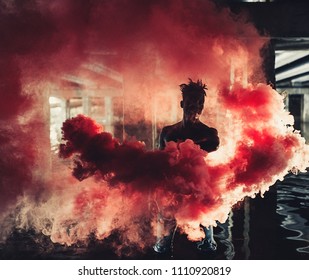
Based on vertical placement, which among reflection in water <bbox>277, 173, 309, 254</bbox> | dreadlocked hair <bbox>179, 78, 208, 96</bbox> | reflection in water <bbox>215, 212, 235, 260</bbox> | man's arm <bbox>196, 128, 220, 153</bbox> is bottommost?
reflection in water <bbox>215, 212, 235, 260</bbox>

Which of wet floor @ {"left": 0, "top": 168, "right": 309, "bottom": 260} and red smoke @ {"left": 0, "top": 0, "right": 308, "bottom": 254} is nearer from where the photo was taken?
red smoke @ {"left": 0, "top": 0, "right": 308, "bottom": 254}

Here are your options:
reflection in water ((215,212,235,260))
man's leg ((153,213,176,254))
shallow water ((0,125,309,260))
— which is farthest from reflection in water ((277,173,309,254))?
man's leg ((153,213,176,254))

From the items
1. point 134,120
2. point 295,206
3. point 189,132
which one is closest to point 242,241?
point 189,132

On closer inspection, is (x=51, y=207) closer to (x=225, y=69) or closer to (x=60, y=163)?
(x=60, y=163)

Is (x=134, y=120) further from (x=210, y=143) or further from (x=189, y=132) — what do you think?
(x=210, y=143)

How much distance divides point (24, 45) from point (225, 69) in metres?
3.45

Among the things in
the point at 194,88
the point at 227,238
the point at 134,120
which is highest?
the point at 194,88

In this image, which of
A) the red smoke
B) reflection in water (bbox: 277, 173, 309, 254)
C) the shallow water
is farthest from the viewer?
reflection in water (bbox: 277, 173, 309, 254)

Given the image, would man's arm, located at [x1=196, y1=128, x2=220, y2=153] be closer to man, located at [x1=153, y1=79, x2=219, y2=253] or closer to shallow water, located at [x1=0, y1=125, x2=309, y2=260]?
man, located at [x1=153, y1=79, x2=219, y2=253]

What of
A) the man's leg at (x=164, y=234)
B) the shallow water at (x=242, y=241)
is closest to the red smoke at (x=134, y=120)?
the man's leg at (x=164, y=234)

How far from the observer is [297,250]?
4344mm

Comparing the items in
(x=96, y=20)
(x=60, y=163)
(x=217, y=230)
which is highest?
(x=96, y=20)

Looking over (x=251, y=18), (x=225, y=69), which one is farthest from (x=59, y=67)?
(x=251, y=18)

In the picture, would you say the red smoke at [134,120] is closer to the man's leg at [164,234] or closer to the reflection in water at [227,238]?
the man's leg at [164,234]
